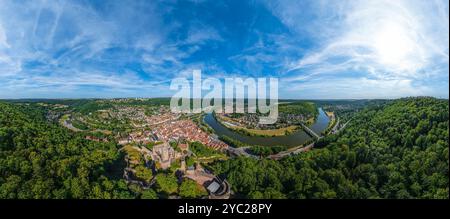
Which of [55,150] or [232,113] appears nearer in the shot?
[55,150]

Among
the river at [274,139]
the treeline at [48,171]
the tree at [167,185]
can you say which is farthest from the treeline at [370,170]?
the river at [274,139]

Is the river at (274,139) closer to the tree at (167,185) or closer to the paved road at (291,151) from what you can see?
the paved road at (291,151)

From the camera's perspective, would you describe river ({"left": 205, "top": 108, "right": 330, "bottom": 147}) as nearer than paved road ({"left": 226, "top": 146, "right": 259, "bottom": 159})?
No

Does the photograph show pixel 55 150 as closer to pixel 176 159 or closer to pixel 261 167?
pixel 176 159

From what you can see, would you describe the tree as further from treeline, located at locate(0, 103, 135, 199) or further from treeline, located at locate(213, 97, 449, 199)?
treeline, located at locate(213, 97, 449, 199)

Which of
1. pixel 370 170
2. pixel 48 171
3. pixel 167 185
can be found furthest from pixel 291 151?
pixel 48 171

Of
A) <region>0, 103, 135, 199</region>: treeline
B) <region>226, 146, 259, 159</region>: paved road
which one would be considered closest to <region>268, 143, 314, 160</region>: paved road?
<region>226, 146, 259, 159</region>: paved road
